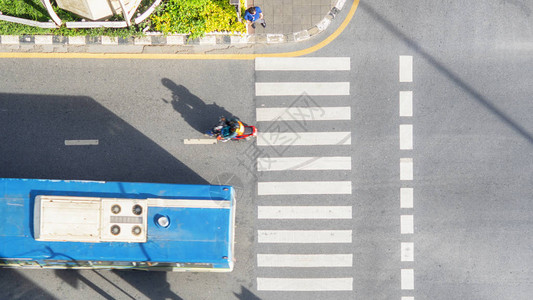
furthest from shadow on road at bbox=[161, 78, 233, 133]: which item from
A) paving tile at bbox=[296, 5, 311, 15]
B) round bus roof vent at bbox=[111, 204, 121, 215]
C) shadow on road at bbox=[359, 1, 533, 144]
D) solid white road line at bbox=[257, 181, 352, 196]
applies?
shadow on road at bbox=[359, 1, 533, 144]

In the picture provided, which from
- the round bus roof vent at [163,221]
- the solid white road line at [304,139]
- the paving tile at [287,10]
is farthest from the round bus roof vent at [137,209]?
the paving tile at [287,10]

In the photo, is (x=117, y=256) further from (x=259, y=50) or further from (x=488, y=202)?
(x=488, y=202)

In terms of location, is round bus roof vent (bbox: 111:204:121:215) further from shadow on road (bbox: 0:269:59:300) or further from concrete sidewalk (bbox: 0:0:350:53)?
concrete sidewalk (bbox: 0:0:350:53)

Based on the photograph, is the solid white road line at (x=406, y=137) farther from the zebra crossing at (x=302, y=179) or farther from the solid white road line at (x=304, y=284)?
the solid white road line at (x=304, y=284)

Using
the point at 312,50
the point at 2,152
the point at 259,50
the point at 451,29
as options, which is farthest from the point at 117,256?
the point at 451,29

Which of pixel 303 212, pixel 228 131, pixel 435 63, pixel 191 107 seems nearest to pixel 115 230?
pixel 228 131

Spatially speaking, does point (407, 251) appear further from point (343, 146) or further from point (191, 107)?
point (191, 107)
